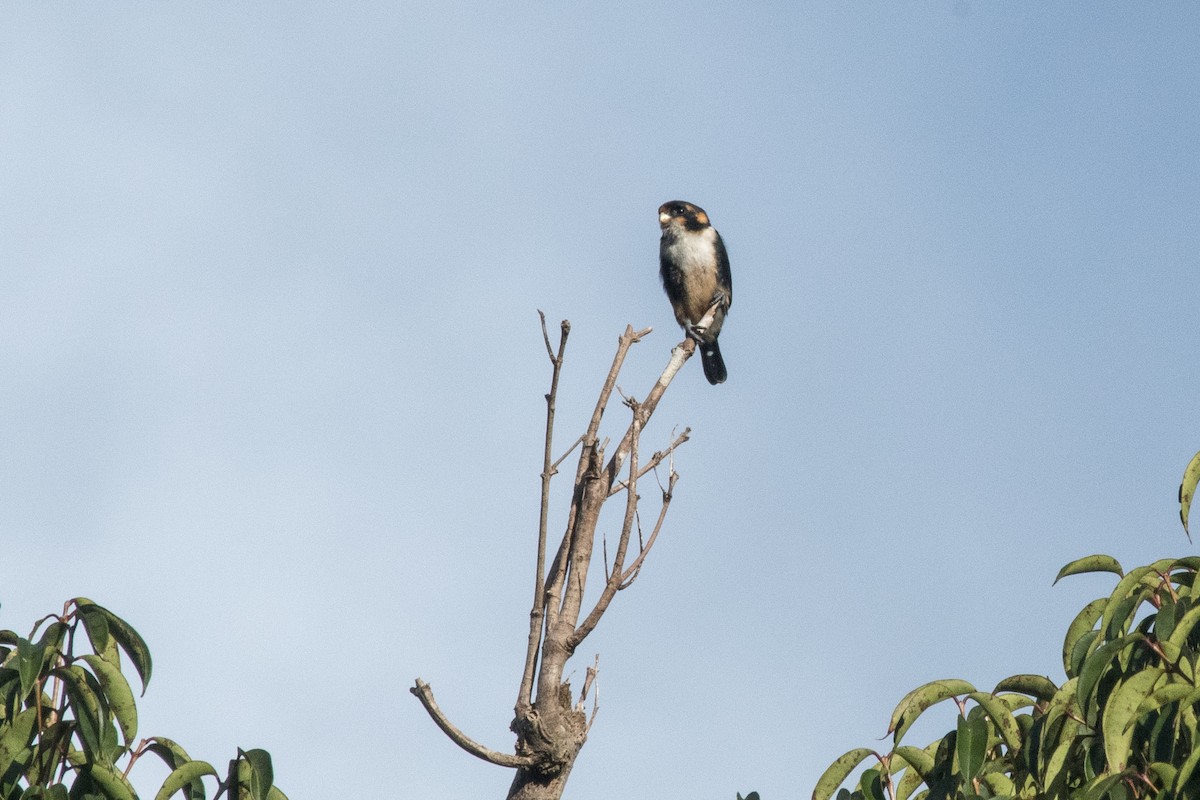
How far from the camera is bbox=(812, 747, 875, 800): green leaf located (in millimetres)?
2381

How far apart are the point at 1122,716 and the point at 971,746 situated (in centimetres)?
24

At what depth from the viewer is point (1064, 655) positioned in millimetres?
2486

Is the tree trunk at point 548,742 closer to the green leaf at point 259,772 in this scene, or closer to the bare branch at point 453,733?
the bare branch at point 453,733

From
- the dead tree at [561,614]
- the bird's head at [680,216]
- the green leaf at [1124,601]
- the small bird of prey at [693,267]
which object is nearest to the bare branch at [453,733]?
the dead tree at [561,614]

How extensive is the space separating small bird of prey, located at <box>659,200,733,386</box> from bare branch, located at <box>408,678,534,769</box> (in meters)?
5.57

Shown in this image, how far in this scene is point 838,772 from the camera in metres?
2.41

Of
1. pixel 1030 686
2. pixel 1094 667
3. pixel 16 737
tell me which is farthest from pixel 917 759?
pixel 16 737

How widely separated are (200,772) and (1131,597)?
1.62m

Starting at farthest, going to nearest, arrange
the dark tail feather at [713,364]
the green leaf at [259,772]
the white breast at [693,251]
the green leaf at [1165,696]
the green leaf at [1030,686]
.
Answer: the dark tail feather at [713,364]
the white breast at [693,251]
the green leaf at [1030,686]
the green leaf at [259,772]
the green leaf at [1165,696]

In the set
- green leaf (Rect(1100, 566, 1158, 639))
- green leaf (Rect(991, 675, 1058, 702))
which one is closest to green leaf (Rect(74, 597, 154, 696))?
green leaf (Rect(991, 675, 1058, 702))

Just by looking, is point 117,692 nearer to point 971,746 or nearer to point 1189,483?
point 971,746

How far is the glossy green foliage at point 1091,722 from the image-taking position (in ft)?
6.83

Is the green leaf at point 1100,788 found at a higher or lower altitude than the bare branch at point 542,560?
lower

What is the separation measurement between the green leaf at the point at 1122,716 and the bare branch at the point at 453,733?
1538 mm
